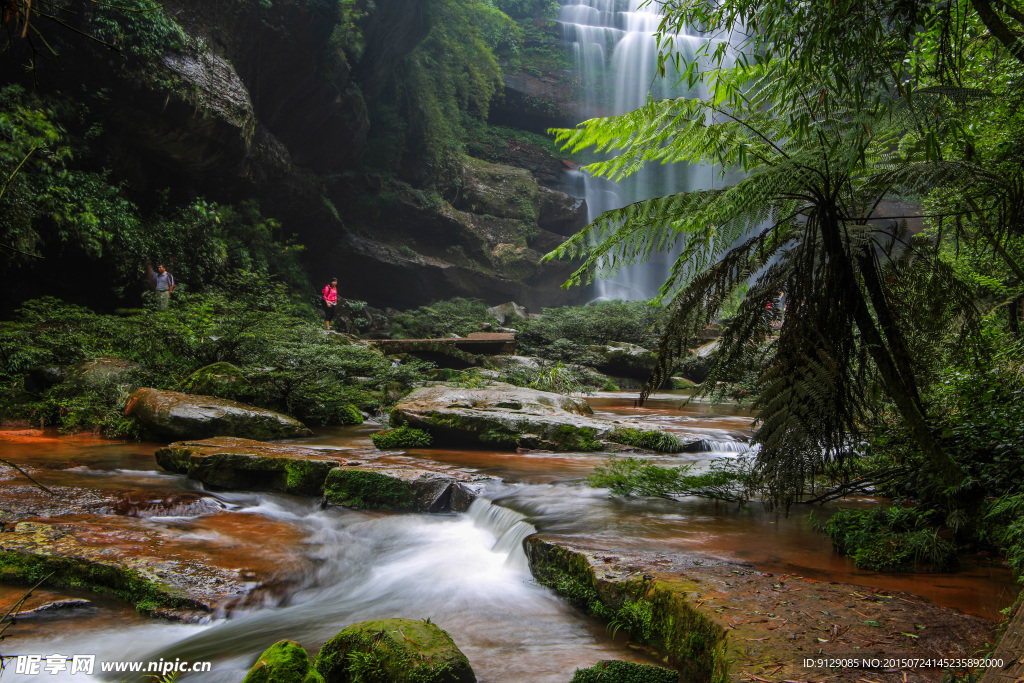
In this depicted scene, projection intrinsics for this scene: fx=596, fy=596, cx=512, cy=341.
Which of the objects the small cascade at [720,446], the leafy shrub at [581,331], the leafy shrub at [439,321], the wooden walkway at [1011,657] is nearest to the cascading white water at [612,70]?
the leafy shrub at [581,331]

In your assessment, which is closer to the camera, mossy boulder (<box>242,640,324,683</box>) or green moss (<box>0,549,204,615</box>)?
mossy boulder (<box>242,640,324,683</box>)

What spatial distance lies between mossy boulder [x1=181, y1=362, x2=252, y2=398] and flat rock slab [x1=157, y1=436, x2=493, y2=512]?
280 centimetres

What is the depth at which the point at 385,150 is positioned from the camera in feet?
81.9

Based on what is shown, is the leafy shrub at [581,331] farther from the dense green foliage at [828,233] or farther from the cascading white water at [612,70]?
the dense green foliage at [828,233]

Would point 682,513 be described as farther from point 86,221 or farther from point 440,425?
point 86,221

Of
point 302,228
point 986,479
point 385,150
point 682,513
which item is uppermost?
point 385,150

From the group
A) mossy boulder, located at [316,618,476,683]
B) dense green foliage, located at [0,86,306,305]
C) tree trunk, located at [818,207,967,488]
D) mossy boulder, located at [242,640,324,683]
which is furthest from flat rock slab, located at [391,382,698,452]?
dense green foliage, located at [0,86,306,305]

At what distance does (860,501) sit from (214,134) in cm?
1633

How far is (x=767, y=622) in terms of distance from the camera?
9.09 feet

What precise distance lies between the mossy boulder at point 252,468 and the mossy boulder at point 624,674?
422 centimetres

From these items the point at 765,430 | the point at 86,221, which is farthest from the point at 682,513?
the point at 86,221

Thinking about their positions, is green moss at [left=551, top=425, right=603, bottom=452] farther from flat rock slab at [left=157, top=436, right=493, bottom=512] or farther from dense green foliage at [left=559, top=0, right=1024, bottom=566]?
dense green foliage at [left=559, top=0, right=1024, bottom=566]

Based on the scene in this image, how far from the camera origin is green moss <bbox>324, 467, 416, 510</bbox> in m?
6.07

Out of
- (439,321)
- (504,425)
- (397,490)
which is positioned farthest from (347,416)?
(439,321)
